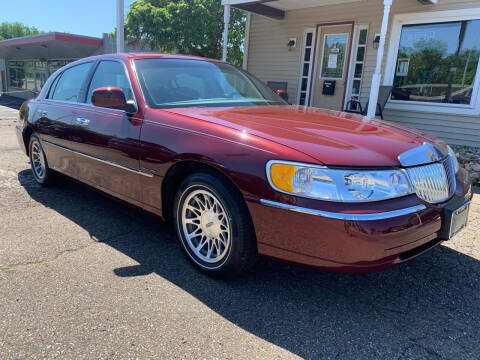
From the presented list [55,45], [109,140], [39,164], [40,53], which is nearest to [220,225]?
[109,140]

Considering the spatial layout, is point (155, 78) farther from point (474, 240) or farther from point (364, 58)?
point (364, 58)

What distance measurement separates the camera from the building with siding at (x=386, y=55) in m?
7.13

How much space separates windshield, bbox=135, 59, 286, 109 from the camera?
3088 millimetres

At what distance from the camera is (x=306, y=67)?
9414 millimetres

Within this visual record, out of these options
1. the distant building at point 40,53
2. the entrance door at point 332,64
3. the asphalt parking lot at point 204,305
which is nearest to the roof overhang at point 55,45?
the distant building at point 40,53

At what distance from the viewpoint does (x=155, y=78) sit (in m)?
3.20

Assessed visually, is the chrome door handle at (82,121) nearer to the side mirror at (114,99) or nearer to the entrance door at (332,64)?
the side mirror at (114,99)

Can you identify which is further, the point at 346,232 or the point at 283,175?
the point at 283,175

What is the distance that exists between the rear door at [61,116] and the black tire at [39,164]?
0.58 feet

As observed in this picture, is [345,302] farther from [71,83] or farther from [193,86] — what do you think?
[71,83]

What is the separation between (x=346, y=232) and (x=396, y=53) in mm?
7119

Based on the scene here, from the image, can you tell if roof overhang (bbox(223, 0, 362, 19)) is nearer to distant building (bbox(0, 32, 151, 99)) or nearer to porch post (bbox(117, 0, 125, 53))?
porch post (bbox(117, 0, 125, 53))

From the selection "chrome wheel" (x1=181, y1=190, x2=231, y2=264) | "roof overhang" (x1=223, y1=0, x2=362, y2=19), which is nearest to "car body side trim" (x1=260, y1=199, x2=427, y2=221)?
"chrome wheel" (x1=181, y1=190, x2=231, y2=264)

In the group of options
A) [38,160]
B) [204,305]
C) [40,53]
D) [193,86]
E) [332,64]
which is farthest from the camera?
[40,53]
